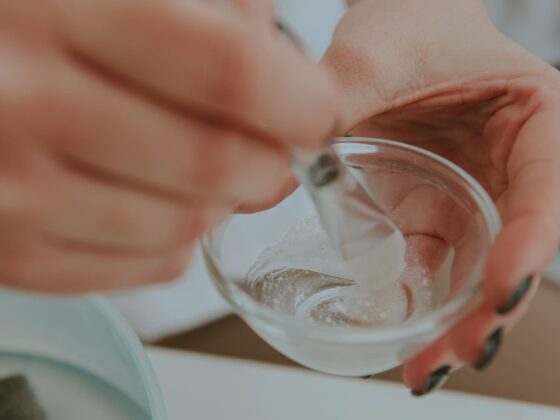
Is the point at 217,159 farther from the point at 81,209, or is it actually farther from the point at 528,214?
the point at 528,214

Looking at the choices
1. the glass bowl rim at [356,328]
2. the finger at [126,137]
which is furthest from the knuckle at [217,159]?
the glass bowl rim at [356,328]

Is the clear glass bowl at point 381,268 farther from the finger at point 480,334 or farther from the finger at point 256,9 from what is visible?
the finger at point 256,9

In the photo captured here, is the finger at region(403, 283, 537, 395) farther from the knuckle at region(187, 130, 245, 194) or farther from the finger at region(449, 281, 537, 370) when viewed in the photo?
the knuckle at region(187, 130, 245, 194)

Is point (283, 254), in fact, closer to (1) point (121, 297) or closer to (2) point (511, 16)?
(1) point (121, 297)

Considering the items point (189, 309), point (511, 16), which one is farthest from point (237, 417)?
point (511, 16)

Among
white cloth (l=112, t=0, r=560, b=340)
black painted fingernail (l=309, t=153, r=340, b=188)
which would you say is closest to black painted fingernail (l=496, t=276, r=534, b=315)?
black painted fingernail (l=309, t=153, r=340, b=188)

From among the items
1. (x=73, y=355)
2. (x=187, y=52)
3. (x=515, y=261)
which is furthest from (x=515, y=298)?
(x=73, y=355)
